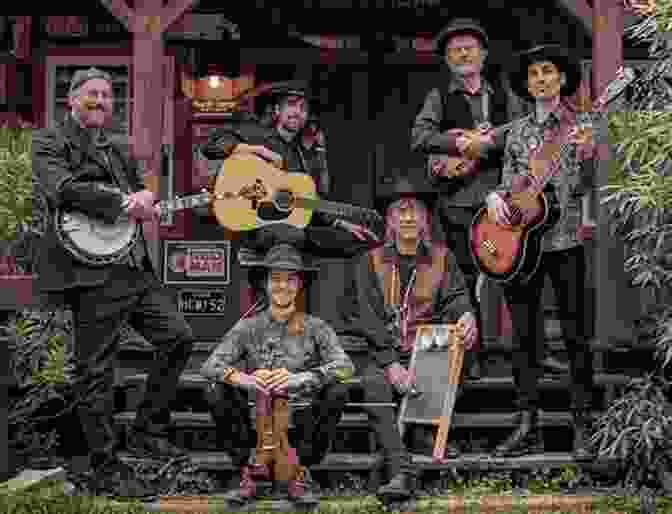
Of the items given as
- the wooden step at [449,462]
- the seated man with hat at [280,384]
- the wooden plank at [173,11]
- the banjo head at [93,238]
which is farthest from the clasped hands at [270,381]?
the wooden plank at [173,11]

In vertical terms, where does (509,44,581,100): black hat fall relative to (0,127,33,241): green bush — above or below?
above

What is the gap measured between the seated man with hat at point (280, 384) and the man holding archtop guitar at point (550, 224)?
3.44 feet

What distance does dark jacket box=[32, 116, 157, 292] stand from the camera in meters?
5.18

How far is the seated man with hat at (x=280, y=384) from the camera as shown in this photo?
488cm

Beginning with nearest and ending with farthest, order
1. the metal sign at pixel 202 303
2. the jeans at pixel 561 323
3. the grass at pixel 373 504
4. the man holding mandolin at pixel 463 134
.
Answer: the grass at pixel 373 504 → the jeans at pixel 561 323 → the man holding mandolin at pixel 463 134 → the metal sign at pixel 202 303

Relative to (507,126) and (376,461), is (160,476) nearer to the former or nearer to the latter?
(376,461)

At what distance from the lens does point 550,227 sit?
18.0ft

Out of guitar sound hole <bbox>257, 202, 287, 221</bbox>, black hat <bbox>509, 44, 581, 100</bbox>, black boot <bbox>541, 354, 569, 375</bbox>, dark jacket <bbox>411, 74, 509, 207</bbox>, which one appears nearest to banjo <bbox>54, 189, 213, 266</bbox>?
guitar sound hole <bbox>257, 202, 287, 221</bbox>

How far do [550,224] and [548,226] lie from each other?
1 cm

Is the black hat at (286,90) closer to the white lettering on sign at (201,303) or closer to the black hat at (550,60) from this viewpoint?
the black hat at (550,60)

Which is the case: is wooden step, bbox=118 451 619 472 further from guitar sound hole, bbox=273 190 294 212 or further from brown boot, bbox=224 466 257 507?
guitar sound hole, bbox=273 190 294 212

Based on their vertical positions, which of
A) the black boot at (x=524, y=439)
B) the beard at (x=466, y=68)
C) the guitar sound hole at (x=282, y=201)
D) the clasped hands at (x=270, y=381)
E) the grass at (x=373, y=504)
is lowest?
the grass at (x=373, y=504)

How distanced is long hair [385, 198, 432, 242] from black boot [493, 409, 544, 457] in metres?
1.07

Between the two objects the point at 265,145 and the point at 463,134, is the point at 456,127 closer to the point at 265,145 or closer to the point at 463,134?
the point at 463,134
